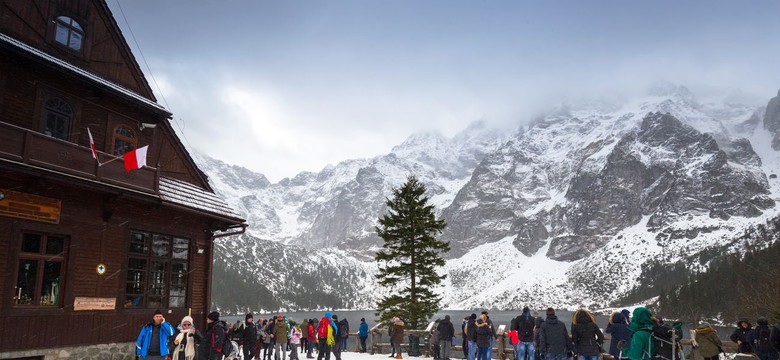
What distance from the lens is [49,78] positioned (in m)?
18.2

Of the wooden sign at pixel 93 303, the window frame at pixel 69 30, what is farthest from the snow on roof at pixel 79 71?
the wooden sign at pixel 93 303

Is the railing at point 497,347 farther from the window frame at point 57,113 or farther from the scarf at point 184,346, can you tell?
the window frame at point 57,113

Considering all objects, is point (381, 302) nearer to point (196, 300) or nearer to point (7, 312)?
point (196, 300)

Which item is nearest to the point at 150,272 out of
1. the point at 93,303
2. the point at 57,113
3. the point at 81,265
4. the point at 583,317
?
the point at 93,303

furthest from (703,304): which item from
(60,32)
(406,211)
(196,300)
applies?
(60,32)

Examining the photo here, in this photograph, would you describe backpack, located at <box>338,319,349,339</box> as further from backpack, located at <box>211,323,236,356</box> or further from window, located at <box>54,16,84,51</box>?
window, located at <box>54,16,84,51</box>

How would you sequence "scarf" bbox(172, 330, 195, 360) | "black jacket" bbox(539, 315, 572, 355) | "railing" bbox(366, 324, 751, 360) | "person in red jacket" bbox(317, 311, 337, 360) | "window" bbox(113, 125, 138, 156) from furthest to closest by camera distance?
"person in red jacket" bbox(317, 311, 337, 360), "window" bbox(113, 125, 138, 156), "railing" bbox(366, 324, 751, 360), "black jacket" bbox(539, 315, 572, 355), "scarf" bbox(172, 330, 195, 360)

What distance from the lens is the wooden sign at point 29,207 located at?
16188 mm

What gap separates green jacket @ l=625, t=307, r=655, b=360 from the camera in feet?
34.8

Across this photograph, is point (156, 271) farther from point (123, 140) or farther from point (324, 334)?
point (324, 334)

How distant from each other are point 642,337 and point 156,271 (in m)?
17.3

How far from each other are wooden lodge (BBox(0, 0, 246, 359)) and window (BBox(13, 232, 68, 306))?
0.03 metres

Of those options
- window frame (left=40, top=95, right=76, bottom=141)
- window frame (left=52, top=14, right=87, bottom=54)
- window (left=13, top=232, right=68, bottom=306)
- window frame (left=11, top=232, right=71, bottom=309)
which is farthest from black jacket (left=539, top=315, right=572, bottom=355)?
window frame (left=52, top=14, right=87, bottom=54)

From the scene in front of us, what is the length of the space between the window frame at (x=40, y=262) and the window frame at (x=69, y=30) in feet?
22.1
